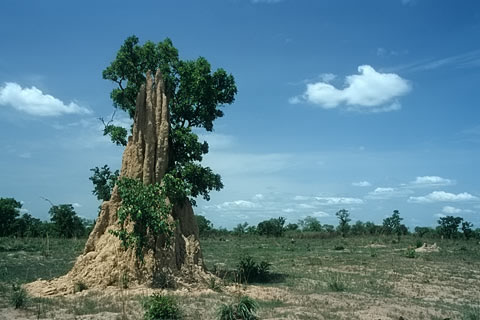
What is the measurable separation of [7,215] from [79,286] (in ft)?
151

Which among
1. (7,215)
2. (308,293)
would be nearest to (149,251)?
(308,293)

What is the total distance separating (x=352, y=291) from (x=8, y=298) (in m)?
12.2

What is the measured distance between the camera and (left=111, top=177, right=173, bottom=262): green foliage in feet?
50.4

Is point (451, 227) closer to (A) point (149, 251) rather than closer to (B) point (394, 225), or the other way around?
(B) point (394, 225)

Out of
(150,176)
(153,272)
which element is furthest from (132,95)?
(153,272)

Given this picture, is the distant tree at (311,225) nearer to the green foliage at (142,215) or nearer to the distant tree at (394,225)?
the distant tree at (394,225)

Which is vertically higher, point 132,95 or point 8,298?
point 132,95

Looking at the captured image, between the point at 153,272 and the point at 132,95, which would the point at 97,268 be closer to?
the point at 153,272

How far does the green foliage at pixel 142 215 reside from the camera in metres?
15.4

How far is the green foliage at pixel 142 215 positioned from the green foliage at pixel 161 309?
12.1 feet

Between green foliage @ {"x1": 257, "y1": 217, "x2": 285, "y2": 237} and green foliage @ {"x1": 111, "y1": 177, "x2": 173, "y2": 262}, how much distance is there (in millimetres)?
55712

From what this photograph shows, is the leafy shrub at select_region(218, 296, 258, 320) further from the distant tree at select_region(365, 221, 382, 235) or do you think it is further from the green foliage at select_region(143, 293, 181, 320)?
the distant tree at select_region(365, 221, 382, 235)

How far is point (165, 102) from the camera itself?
1797 cm

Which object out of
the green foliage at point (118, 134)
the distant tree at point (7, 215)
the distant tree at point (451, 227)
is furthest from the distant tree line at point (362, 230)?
the green foliage at point (118, 134)
